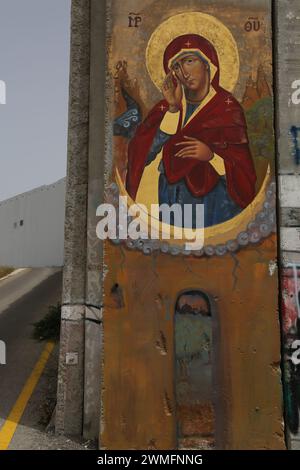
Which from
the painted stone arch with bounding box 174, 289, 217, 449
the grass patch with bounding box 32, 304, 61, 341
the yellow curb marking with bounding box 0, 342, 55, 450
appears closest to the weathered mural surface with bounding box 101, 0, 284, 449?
the painted stone arch with bounding box 174, 289, 217, 449

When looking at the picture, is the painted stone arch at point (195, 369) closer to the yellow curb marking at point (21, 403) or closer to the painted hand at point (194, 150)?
the painted hand at point (194, 150)

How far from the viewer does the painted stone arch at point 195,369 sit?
5.71 metres

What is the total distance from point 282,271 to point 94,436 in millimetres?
3269

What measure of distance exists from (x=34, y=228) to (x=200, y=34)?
17.7m

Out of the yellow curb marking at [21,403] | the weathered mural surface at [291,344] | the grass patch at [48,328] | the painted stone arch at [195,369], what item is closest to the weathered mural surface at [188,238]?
the painted stone arch at [195,369]

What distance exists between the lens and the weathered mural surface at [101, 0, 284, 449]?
5770 mm

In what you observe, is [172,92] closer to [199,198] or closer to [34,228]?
[199,198]

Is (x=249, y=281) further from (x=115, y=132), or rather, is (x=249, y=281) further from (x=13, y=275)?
(x=13, y=275)

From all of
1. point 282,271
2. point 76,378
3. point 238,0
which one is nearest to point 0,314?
point 76,378

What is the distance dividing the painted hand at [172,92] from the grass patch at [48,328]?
5984 mm

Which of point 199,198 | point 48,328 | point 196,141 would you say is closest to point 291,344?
point 199,198

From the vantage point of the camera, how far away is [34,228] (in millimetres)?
22625

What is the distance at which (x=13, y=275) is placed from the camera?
63.9ft

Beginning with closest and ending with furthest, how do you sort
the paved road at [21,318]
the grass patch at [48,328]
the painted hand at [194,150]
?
the painted hand at [194,150] < the paved road at [21,318] < the grass patch at [48,328]
